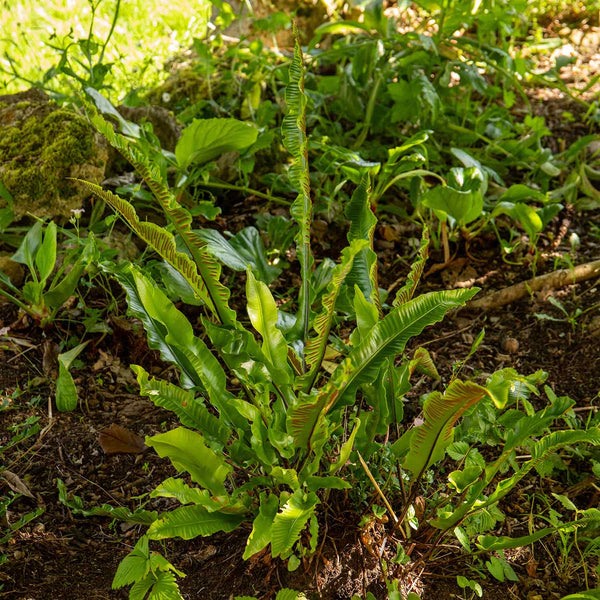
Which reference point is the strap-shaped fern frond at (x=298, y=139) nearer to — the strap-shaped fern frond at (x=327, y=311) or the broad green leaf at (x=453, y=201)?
the strap-shaped fern frond at (x=327, y=311)

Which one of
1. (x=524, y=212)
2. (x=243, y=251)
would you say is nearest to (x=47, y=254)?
(x=243, y=251)

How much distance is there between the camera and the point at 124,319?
88.6 inches

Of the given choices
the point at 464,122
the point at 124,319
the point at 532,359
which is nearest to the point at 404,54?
the point at 464,122

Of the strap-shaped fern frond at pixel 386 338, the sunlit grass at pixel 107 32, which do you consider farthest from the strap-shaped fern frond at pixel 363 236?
the sunlit grass at pixel 107 32

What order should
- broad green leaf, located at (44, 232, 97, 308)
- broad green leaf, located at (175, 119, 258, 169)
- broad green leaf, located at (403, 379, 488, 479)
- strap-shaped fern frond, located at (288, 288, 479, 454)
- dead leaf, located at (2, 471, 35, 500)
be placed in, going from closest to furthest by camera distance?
broad green leaf, located at (403, 379, 488, 479), strap-shaped fern frond, located at (288, 288, 479, 454), dead leaf, located at (2, 471, 35, 500), broad green leaf, located at (44, 232, 97, 308), broad green leaf, located at (175, 119, 258, 169)

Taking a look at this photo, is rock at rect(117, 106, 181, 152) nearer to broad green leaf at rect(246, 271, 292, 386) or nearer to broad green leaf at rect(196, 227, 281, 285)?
broad green leaf at rect(196, 227, 281, 285)

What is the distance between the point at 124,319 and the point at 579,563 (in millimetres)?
1517

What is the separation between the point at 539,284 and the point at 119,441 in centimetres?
161

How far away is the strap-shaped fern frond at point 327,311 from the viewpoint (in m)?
1.37

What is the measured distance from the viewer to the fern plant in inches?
55.1

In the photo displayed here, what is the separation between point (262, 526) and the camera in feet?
4.60

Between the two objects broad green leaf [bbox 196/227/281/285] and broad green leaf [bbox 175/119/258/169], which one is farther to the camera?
broad green leaf [bbox 175/119/258/169]

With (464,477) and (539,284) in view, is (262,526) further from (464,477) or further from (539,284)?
(539,284)

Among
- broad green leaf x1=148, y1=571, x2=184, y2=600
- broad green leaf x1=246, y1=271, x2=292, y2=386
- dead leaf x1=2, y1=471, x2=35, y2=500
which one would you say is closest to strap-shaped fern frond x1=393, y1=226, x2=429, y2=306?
broad green leaf x1=246, y1=271, x2=292, y2=386
